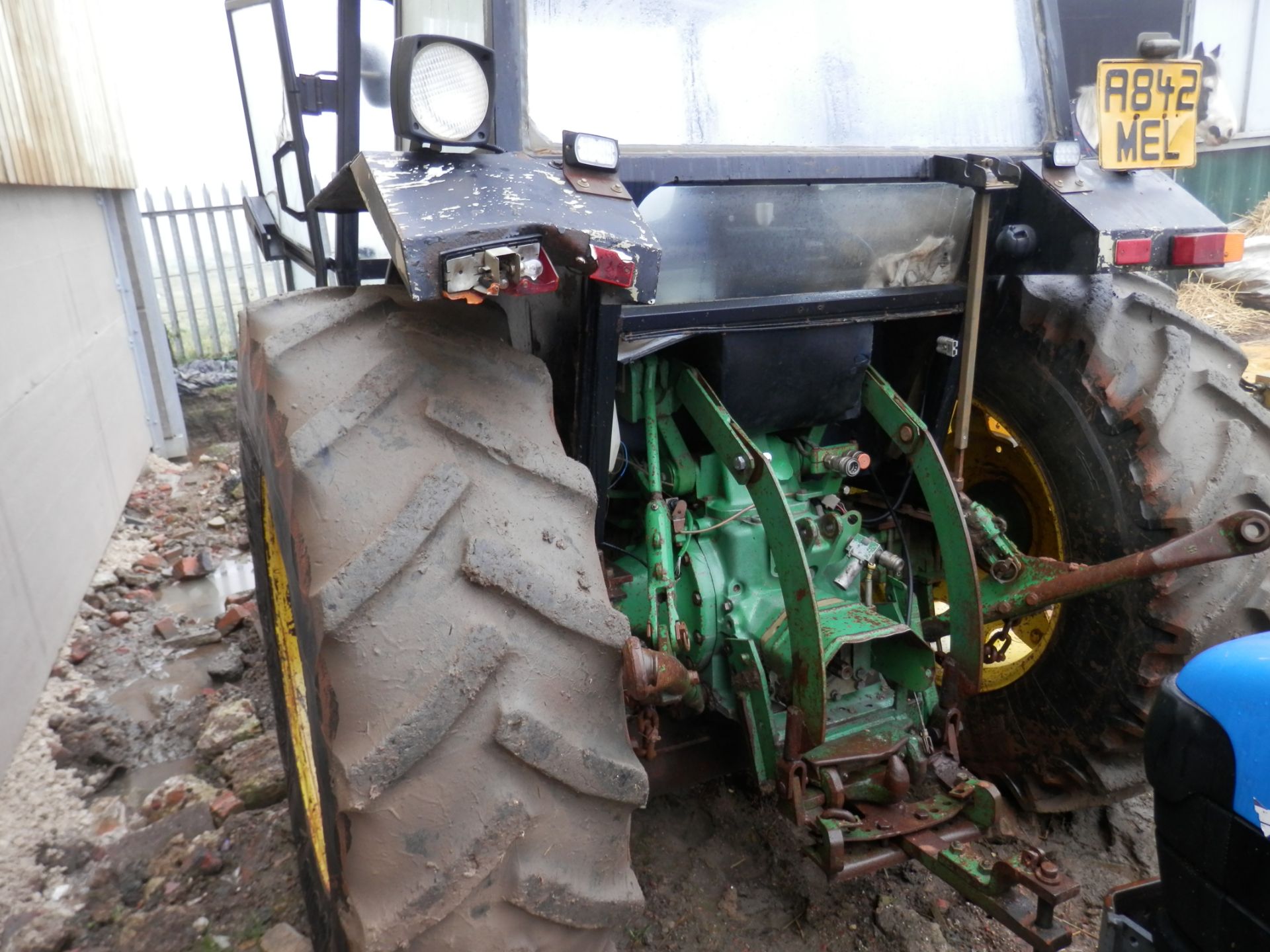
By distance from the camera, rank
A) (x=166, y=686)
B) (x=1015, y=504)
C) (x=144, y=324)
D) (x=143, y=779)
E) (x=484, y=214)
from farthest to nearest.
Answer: (x=144, y=324)
(x=166, y=686)
(x=143, y=779)
(x=1015, y=504)
(x=484, y=214)

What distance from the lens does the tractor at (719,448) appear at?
4.21 feet

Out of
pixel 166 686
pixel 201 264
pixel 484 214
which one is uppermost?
pixel 484 214

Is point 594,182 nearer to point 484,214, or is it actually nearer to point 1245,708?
point 484,214

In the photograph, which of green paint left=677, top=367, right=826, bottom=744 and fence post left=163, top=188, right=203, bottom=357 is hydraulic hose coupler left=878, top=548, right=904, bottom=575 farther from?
fence post left=163, top=188, right=203, bottom=357

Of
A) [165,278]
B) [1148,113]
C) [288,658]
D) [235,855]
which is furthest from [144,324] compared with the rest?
[1148,113]

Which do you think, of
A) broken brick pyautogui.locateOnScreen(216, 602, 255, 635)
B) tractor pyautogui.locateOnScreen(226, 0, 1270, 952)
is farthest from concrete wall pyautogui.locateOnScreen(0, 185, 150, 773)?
tractor pyautogui.locateOnScreen(226, 0, 1270, 952)

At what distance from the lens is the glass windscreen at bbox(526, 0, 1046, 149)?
5.69 ft

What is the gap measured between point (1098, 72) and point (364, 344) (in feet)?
5.40

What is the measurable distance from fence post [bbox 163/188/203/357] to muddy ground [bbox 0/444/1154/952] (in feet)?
19.1

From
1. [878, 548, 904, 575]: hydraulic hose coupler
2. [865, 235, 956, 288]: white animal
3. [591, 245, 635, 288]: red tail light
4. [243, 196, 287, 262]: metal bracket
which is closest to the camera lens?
[591, 245, 635, 288]: red tail light

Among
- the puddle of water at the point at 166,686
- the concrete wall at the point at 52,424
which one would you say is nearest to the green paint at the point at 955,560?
the puddle of water at the point at 166,686

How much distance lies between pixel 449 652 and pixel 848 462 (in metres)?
1.32

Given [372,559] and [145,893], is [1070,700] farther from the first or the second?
[145,893]

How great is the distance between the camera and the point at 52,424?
4.12 meters
